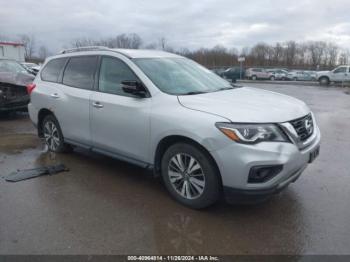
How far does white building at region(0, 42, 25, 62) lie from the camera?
2508 centimetres

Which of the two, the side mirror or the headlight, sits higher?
the side mirror

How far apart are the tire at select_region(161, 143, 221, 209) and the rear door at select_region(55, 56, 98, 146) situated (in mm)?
1632

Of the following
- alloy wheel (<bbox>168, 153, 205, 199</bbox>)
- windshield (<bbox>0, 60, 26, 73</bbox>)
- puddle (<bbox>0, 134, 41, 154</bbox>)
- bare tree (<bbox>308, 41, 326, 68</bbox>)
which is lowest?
puddle (<bbox>0, 134, 41, 154</bbox>)

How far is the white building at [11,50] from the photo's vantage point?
2508 centimetres

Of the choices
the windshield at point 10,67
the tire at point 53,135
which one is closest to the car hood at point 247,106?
the tire at point 53,135

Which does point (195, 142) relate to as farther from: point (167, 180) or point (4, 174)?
point (4, 174)

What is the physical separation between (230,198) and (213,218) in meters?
0.36

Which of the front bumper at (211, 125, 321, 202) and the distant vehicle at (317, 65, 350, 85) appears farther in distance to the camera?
the distant vehicle at (317, 65, 350, 85)

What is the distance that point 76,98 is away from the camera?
15.9 feet

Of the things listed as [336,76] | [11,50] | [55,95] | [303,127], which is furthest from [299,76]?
[303,127]

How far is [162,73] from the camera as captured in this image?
421 cm

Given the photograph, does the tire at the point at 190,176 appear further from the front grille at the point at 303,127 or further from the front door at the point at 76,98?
the front door at the point at 76,98

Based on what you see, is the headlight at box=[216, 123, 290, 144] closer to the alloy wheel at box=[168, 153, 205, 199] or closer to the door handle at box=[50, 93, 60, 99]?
the alloy wheel at box=[168, 153, 205, 199]

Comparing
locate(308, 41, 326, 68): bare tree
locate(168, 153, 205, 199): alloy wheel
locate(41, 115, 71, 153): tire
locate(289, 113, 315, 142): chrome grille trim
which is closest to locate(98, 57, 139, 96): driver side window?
locate(168, 153, 205, 199): alloy wheel
